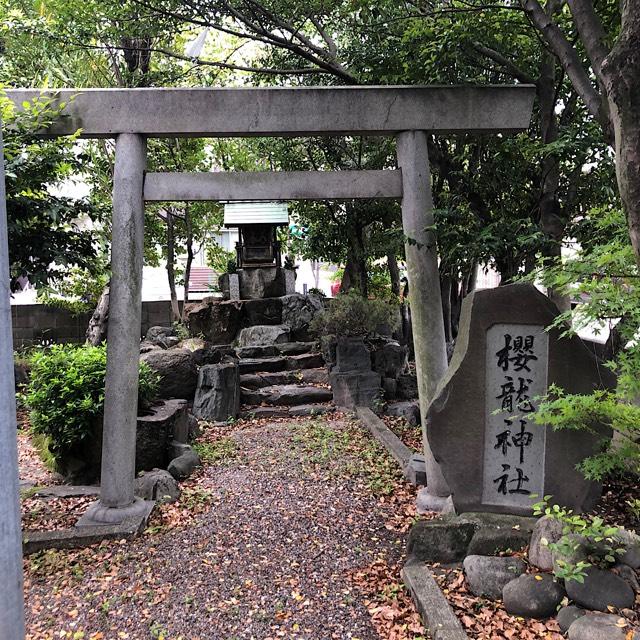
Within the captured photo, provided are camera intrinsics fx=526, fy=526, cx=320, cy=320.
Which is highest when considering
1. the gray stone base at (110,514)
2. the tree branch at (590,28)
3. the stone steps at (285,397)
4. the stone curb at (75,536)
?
the tree branch at (590,28)

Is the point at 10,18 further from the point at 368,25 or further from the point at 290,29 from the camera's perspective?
the point at 368,25

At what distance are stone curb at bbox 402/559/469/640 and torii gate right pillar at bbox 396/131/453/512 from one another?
1.28m

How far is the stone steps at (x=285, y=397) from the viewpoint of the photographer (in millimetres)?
9953

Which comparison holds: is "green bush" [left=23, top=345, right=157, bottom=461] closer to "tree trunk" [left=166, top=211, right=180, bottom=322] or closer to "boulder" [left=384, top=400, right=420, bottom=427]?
"boulder" [left=384, top=400, right=420, bottom=427]

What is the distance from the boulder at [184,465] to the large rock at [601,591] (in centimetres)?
443

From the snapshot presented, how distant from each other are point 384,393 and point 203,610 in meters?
6.47

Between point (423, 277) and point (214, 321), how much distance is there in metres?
9.02

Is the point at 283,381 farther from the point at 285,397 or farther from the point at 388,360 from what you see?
the point at 388,360

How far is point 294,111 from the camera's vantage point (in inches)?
197

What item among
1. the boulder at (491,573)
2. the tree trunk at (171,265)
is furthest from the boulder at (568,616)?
the tree trunk at (171,265)

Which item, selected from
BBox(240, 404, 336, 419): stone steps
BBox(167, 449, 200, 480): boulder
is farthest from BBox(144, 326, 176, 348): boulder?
BBox(167, 449, 200, 480): boulder

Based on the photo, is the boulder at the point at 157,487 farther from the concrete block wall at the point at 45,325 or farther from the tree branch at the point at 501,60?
the concrete block wall at the point at 45,325

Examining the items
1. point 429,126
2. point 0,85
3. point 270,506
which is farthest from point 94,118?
point 270,506

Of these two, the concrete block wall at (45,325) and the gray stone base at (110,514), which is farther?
the concrete block wall at (45,325)
